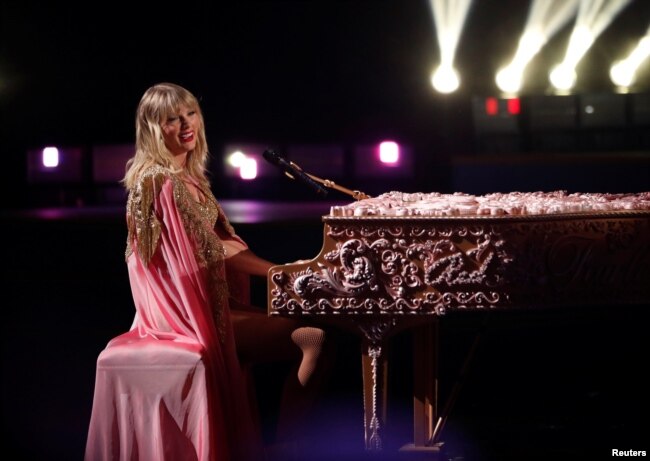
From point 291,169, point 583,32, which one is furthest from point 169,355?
point 583,32

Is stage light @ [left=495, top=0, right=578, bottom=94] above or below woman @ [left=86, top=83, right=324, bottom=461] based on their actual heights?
above

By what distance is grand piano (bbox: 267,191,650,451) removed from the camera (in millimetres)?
2977

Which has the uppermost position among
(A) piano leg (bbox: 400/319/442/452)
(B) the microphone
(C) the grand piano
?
(B) the microphone

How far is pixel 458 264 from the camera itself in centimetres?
298

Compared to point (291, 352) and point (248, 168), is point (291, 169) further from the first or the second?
point (248, 168)

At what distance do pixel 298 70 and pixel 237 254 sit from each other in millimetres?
9243

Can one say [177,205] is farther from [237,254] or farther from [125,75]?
[125,75]

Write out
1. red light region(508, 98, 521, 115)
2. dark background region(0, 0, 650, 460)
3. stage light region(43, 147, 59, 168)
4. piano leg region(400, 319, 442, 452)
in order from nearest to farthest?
piano leg region(400, 319, 442, 452), dark background region(0, 0, 650, 460), red light region(508, 98, 521, 115), stage light region(43, 147, 59, 168)

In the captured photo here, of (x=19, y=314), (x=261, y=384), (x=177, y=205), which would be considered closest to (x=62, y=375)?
(x=261, y=384)

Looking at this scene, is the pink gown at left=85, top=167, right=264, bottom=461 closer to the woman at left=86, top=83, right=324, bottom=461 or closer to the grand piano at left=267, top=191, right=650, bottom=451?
the woman at left=86, top=83, right=324, bottom=461

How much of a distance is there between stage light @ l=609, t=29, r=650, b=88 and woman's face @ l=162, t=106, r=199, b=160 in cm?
845

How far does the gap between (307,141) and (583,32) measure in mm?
4347

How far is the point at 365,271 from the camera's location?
9.82 feet

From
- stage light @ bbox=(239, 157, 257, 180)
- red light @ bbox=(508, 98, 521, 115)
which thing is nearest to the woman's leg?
red light @ bbox=(508, 98, 521, 115)
